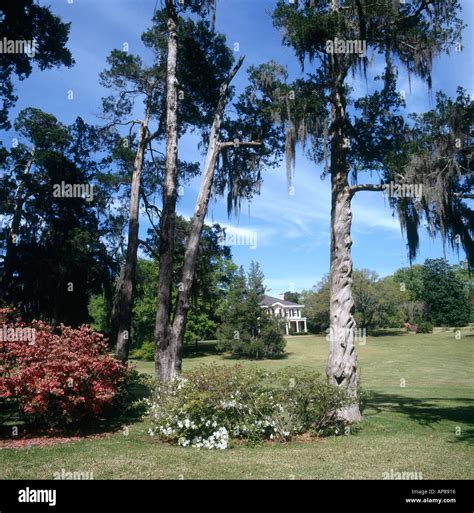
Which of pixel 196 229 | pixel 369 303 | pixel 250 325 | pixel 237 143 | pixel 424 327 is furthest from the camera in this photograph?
pixel 424 327

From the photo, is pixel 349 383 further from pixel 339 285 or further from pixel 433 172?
pixel 433 172

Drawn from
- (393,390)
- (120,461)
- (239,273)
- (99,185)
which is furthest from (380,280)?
(120,461)

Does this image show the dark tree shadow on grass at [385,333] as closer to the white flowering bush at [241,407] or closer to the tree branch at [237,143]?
the tree branch at [237,143]

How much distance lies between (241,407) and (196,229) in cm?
602

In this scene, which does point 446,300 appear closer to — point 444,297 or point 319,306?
point 444,297

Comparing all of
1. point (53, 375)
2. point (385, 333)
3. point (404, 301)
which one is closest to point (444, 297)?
point (404, 301)

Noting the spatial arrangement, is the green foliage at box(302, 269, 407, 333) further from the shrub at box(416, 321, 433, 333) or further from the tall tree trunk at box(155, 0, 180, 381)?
the tall tree trunk at box(155, 0, 180, 381)

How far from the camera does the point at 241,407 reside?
9.34m

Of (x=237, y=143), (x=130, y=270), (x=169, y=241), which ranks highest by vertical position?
(x=237, y=143)

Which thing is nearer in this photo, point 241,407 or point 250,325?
point 241,407

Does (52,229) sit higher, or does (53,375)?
(52,229)

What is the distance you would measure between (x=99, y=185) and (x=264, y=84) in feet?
39.8

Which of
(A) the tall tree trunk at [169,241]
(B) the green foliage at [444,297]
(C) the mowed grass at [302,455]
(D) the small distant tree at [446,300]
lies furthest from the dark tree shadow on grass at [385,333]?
(A) the tall tree trunk at [169,241]
